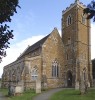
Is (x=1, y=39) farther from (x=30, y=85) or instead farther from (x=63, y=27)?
(x=63, y=27)

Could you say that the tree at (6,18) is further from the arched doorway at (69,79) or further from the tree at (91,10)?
the arched doorway at (69,79)

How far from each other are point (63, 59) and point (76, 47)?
375cm

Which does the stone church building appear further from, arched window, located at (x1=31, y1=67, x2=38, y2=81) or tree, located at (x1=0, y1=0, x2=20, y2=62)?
tree, located at (x1=0, y1=0, x2=20, y2=62)

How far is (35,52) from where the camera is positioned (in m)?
51.7

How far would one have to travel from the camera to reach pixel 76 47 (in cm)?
5047

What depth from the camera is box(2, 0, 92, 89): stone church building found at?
47094 mm

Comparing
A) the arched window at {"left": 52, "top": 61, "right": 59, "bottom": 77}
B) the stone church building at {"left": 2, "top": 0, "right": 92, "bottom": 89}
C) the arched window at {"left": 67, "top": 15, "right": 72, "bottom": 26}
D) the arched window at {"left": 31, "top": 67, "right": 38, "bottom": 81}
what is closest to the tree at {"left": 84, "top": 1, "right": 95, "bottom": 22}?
the stone church building at {"left": 2, "top": 0, "right": 92, "bottom": 89}

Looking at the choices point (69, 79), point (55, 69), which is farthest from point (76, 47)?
point (69, 79)

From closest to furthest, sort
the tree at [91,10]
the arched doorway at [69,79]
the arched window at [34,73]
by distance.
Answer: the tree at [91,10] → the arched window at [34,73] → the arched doorway at [69,79]

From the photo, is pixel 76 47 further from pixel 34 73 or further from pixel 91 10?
pixel 91 10

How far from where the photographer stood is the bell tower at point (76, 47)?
49750 mm

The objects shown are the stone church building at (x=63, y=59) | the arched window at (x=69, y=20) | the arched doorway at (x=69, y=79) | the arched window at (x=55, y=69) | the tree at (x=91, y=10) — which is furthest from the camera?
the arched window at (x=69, y=20)

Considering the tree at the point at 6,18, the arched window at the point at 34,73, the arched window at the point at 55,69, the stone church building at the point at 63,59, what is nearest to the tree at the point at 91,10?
the tree at the point at 6,18

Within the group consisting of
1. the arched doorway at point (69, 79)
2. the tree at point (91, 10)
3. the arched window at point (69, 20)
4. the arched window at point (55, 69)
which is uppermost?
the arched window at point (69, 20)
